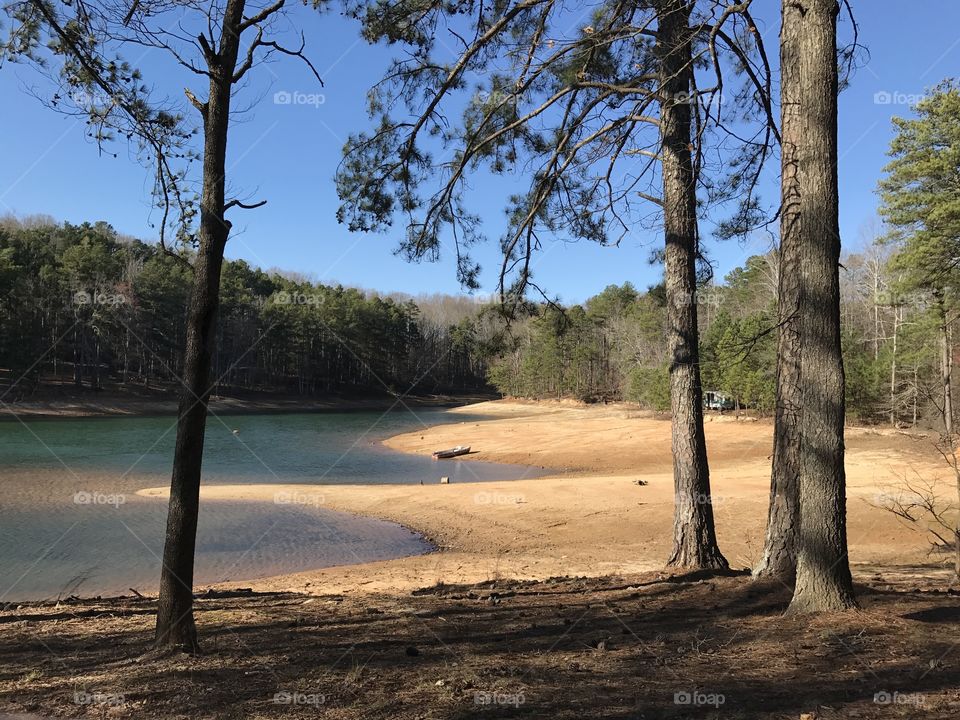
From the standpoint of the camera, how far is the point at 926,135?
67.5 feet

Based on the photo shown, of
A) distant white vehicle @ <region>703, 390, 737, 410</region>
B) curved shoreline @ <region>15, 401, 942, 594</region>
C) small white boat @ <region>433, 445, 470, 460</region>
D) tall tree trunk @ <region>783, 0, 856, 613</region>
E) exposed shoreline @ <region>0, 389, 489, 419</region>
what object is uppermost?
tall tree trunk @ <region>783, 0, 856, 613</region>

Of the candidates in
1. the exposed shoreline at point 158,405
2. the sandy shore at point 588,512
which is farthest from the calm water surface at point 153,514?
the exposed shoreline at point 158,405

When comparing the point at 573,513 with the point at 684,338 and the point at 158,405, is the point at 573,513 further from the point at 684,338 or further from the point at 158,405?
the point at 158,405

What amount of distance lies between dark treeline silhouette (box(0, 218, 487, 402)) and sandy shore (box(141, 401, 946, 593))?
1243cm

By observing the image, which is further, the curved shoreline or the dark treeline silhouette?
the dark treeline silhouette

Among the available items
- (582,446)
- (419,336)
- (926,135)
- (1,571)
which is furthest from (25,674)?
(419,336)

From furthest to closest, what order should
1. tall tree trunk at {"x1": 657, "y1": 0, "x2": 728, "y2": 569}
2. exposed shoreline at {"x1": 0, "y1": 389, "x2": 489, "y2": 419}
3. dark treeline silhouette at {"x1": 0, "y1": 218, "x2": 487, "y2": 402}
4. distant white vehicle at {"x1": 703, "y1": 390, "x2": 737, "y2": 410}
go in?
dark treeline silhouette at {"x1": 0, "y1": 218, "x2": 487, "y2": 402}
exposed shoreline at {"x1": 0, "y1": 389, "x2": 489, "y2": 419}
distant white vehicle at {"x1": 703, "y1": 390, "x2": 737, "y2": 410}
tall tree trunk at {"x1": 657, "y1": 0, "x2": 728, "y2": 569}

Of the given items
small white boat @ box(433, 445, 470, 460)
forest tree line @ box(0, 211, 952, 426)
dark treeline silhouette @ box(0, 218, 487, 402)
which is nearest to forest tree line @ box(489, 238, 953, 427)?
forest tree line @ box(0, 211, 952, 426)

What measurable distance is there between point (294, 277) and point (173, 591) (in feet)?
328

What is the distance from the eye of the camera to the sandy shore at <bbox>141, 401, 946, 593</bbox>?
32.7 ft

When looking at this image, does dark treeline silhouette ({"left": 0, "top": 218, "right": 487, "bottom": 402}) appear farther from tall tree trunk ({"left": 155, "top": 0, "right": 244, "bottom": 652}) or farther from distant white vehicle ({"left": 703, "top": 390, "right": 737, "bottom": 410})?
tall tree trunk ({"left": 155, "top": 0, "right": 244, "bottom": 652})

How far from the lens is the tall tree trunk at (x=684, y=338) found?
7.53 m

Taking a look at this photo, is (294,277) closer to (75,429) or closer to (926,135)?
(75,429)

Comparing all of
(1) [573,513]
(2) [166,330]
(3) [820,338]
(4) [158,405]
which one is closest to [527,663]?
(3) [820,338]
